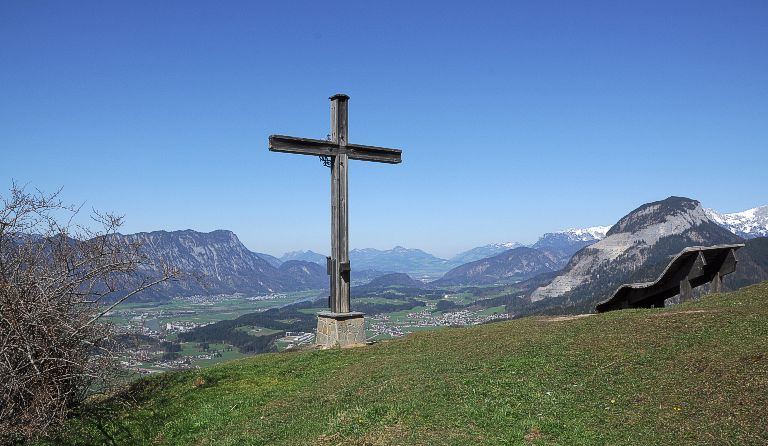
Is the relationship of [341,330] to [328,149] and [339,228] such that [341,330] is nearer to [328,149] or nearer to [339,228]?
[339,228]

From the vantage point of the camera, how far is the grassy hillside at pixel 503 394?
8.06m

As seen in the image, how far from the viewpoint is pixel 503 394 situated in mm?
9789

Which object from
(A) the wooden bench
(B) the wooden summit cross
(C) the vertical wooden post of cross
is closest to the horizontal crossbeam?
(B) the wooden summit cross

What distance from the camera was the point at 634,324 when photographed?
13602 mm

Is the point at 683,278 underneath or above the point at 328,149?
underneath

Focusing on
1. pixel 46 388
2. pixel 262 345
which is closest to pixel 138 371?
pixel 46 388

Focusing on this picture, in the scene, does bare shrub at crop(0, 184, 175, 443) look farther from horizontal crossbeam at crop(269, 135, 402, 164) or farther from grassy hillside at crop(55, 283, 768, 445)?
horizontal crossbeam at crop(269, 135, 402, 164)

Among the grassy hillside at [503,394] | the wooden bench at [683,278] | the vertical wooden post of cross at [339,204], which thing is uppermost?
the vertical wooden post of cross at [339,204]

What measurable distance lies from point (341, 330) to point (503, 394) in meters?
8.28

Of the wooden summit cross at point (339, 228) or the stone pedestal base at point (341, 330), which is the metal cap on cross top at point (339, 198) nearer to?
the wooden summit cross at point (339, 228)

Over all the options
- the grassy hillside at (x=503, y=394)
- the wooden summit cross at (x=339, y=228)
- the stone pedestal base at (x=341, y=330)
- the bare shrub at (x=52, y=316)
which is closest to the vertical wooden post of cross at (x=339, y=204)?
the wooden summit cross at (x=339, y=228)

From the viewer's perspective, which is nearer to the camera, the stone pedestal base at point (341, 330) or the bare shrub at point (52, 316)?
the bare shrub at point (52, 316)

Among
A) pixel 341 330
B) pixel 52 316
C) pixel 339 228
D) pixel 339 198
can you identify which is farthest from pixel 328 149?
pixel 52 316

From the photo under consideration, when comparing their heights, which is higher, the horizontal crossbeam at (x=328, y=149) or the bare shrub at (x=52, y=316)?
the horizontal crossbeam at (x=328, y=149)
